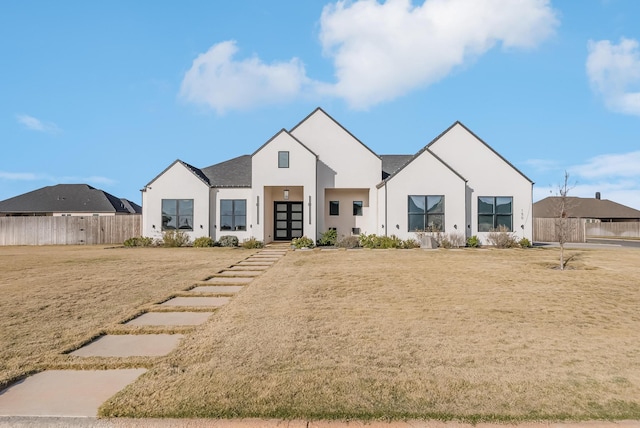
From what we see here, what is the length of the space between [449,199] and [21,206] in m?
43.0

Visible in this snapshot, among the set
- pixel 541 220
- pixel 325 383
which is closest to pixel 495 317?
pixel 325 383

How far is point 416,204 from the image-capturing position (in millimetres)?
20703

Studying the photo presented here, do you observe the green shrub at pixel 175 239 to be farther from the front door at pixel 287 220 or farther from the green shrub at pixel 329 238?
the green shrub at pixel 329 238

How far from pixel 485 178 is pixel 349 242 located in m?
9.16

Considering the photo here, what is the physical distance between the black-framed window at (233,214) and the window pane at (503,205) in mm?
15252

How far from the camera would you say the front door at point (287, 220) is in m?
24.6

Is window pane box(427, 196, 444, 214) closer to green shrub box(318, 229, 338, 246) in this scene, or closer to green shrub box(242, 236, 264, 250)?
green shrub box(318, 229, 338, 246)

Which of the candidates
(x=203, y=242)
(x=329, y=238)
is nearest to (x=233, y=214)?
(x=203, y=242)

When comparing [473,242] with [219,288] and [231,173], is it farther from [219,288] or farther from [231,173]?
[219,288]

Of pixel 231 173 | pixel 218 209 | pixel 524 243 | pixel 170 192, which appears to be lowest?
pixel 524 243

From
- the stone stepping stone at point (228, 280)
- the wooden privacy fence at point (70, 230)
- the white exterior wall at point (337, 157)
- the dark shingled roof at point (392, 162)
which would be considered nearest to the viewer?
the stone stepping stone at point (228, 280)

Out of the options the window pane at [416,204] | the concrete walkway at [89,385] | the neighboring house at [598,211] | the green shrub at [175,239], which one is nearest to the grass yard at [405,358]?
the concrete walkway at [89,385]

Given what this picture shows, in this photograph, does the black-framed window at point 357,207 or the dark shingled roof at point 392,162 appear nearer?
the black-framed window at point 357,207

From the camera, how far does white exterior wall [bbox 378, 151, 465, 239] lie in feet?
67.6
